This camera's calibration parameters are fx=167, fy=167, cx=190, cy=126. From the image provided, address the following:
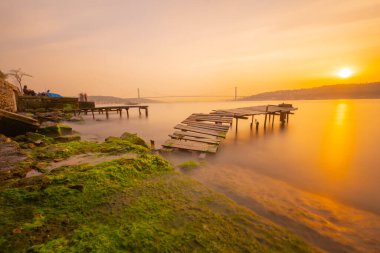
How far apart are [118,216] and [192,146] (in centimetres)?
604

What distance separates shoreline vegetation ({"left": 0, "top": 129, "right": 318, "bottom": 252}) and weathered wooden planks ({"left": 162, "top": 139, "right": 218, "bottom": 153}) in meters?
3.95

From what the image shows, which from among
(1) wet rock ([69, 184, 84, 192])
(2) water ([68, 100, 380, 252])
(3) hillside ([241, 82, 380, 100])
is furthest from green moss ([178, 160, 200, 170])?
(3) hillside ([241, 82, 380, 100])

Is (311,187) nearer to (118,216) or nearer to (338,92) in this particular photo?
(118,216)

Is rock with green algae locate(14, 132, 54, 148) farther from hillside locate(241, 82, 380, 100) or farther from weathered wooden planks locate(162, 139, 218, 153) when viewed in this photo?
hillside locate(241, 82, 380, 100)

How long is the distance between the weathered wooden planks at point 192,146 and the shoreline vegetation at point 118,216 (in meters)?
3.95

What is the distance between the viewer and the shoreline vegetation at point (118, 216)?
2170 mm

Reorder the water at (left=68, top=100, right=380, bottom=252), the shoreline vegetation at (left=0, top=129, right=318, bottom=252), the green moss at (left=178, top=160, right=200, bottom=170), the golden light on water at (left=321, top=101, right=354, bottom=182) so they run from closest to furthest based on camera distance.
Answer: the shoreline vegetation at (left=0, top=129, right=318, bottom=252)
the water at (left=68, top=100, right=380, bottom=252)
the green moss at (left=178, top=160, right=200, bottom=170)
the golden light on water at (left=321, top=101, right=354, bottom=182)

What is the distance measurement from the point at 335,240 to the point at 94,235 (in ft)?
14.9

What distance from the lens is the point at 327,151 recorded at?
11461 mm

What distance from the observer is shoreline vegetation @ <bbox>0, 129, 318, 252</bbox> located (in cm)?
217

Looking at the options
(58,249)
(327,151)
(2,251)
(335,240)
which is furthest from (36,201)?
(327,151)

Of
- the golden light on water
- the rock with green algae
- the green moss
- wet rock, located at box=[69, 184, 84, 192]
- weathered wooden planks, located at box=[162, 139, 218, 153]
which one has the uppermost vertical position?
the rock with green algae

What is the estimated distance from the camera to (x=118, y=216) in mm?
2680

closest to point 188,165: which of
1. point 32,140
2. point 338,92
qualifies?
point 32,140
